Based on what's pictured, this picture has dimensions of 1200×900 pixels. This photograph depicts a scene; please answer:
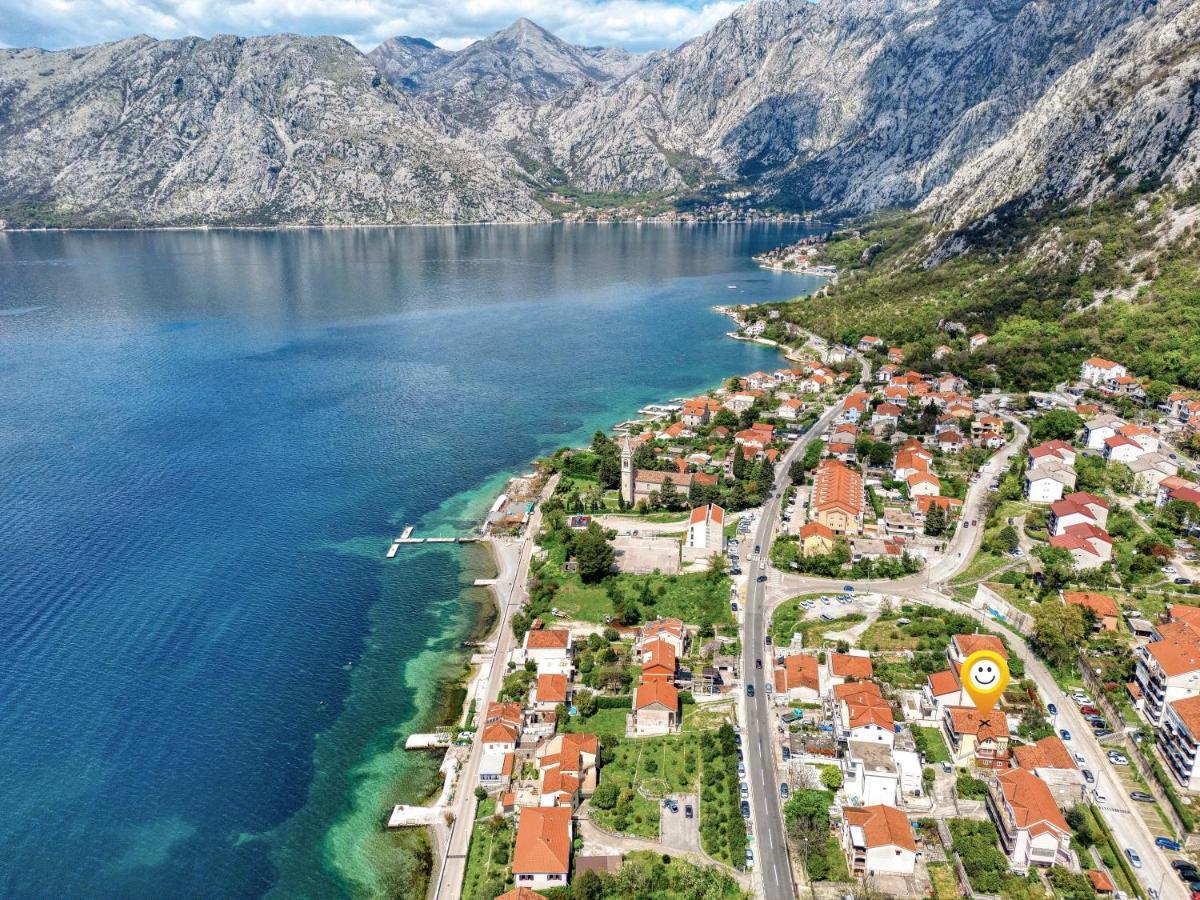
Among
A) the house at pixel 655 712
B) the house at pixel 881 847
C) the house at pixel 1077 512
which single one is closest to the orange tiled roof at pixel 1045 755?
the house at pixel 881 847

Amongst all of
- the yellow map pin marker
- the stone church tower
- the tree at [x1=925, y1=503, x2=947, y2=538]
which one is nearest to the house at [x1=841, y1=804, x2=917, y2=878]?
the yellow map pin marker

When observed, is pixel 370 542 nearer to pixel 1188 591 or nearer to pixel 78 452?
pixel 78 452

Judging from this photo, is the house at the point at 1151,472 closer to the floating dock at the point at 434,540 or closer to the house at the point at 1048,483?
the house at the point at 1048,483

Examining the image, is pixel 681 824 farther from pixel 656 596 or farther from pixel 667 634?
pixel 656 596

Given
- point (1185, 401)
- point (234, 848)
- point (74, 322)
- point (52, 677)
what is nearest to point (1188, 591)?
point (1185, 401)

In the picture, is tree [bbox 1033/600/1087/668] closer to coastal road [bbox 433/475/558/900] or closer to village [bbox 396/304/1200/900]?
village [bbox 396/304/1200/900]

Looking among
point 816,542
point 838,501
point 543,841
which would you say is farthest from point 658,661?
point 838,501
